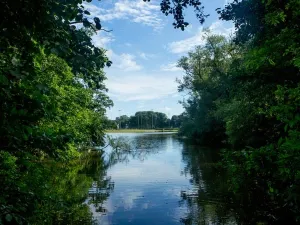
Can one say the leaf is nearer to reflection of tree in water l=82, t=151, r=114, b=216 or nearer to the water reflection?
the water reflection

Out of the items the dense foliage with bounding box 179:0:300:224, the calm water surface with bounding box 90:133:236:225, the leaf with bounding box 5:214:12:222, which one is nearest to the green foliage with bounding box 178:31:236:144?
the dense foliage with bounding box 179:0:300:224

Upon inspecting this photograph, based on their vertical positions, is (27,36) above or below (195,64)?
below

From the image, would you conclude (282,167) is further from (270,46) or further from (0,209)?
(0,209)

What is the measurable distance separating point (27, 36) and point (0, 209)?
1791mm

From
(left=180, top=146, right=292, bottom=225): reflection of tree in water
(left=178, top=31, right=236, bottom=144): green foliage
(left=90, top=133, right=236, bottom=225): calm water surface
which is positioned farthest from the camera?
(left=178, top=31, right=236, bottom=144): green foliage

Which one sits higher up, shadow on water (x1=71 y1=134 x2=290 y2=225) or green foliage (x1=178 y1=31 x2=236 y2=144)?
green foliage (x1=178 y1=31 x2=236 y2=144)

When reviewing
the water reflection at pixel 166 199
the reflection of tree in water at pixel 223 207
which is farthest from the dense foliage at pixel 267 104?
the water reflection at pixel 166 199

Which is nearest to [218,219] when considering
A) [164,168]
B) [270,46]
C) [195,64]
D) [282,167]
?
[282,167]

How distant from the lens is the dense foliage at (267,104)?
193 inches

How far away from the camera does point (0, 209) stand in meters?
2.65

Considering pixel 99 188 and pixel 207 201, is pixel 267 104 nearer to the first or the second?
pixel 207 201

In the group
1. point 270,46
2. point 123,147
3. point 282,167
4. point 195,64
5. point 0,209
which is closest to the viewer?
point 0,209

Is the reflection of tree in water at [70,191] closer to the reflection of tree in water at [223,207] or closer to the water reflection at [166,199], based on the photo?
the water reflection at [166,199]

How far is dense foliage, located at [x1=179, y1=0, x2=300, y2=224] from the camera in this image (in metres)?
4.91
